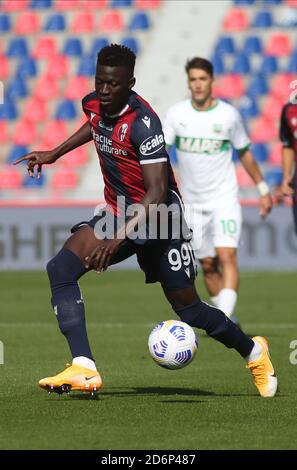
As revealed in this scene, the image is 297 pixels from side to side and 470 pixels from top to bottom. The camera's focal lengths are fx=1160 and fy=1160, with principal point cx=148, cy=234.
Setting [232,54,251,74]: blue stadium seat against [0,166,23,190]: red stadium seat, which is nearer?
[0,166,23,190]: red stadium seat

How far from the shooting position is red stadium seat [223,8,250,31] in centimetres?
2378

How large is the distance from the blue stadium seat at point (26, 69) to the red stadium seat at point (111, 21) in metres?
1.65

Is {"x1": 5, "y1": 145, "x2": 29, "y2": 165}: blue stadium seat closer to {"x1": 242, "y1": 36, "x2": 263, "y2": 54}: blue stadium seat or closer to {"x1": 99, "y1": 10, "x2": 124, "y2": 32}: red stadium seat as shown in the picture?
{"x1": 99, "y1": 10, "x2": 124, "y2": 32}: red stadium seat

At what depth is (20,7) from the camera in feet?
81.3

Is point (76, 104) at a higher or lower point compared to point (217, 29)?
lower

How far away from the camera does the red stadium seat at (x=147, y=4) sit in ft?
79.8

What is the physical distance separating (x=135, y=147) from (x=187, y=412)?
1.58 m

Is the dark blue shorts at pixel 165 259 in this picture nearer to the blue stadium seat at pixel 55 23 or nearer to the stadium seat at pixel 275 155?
the stadium seat at pixel 275 155

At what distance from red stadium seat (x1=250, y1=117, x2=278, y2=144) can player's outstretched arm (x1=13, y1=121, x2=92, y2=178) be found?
1482cm

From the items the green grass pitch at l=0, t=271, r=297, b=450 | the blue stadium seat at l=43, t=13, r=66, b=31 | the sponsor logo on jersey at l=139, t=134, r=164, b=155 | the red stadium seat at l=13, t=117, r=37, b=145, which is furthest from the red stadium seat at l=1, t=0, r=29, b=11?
the sponsor logo on jersey at l=139, t=134, r=164, b=155

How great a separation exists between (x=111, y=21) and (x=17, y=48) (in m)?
2.03

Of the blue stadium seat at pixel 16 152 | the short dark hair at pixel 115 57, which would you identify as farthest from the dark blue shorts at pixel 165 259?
the blue stadium seat at pixel 16 152
